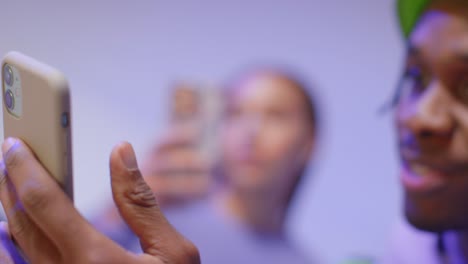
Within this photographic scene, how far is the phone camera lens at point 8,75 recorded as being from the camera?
64 cm

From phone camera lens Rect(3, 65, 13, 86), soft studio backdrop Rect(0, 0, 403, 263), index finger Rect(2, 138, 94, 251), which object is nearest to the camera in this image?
index finger Rect(2, 138, 94, 251)

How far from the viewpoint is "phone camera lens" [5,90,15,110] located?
65 centimetres

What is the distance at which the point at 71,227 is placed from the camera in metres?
0.50

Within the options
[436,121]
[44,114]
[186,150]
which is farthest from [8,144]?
[436,121]

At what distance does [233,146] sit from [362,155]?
1.05 feet

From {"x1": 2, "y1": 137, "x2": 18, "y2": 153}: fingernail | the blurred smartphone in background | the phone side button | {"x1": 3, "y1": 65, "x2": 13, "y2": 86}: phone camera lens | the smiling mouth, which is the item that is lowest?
the smiling mouth

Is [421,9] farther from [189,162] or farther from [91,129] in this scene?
[91,129]

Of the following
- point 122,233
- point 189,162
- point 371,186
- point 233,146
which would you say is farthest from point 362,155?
point 122,233

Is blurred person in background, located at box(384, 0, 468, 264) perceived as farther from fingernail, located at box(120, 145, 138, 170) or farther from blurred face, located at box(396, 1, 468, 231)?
fingernail, located at box(120, 145, 138, 170)

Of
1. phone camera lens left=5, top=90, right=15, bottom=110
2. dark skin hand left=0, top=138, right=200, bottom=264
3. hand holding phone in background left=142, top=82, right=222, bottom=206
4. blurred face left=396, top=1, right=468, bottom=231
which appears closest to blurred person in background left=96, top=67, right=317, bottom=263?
hand holding phone in background left=142, top=82, right=222, bottom=206

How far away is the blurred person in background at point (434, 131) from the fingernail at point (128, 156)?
3.52ft

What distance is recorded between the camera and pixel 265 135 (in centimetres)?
152

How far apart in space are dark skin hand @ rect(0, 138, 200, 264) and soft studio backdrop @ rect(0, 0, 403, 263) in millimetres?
827

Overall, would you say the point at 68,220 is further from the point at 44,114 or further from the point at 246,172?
the point at 246,172
